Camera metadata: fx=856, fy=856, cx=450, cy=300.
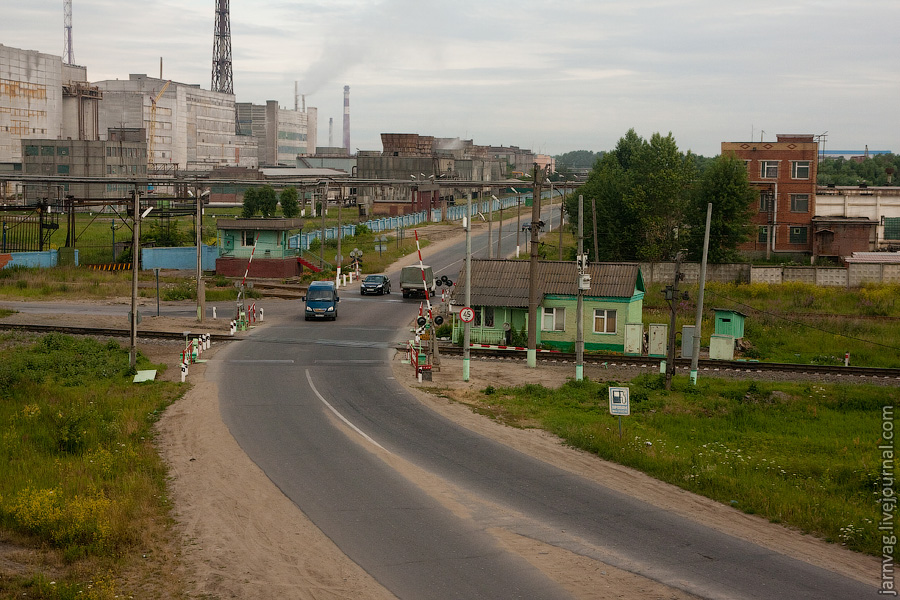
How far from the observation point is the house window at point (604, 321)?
123 ft

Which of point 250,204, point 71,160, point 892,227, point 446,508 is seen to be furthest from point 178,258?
point 71,160

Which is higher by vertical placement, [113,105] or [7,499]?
[113,105]

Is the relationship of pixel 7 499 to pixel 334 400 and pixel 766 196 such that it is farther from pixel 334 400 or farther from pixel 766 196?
pixel 766 196

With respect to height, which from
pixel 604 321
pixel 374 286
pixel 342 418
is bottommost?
pixel 342 418

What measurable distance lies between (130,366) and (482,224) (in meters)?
70.6

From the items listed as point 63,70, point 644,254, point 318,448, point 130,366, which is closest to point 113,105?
point 63,70

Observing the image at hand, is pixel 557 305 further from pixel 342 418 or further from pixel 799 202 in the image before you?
pixel 799 202

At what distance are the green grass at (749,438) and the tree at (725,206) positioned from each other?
30.9 meters

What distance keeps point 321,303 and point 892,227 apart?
54.3 meters

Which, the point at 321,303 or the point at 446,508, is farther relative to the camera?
the point at 321,303

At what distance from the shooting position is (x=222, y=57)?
179250 millimetres

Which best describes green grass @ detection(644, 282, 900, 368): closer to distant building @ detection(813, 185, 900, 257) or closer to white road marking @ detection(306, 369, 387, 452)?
distant building @ detection(813, 185, 900, 257)

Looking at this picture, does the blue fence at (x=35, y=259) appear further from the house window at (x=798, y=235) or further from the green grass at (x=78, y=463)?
the house window at (x=798, y=235)

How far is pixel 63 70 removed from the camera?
13688 centimetres
